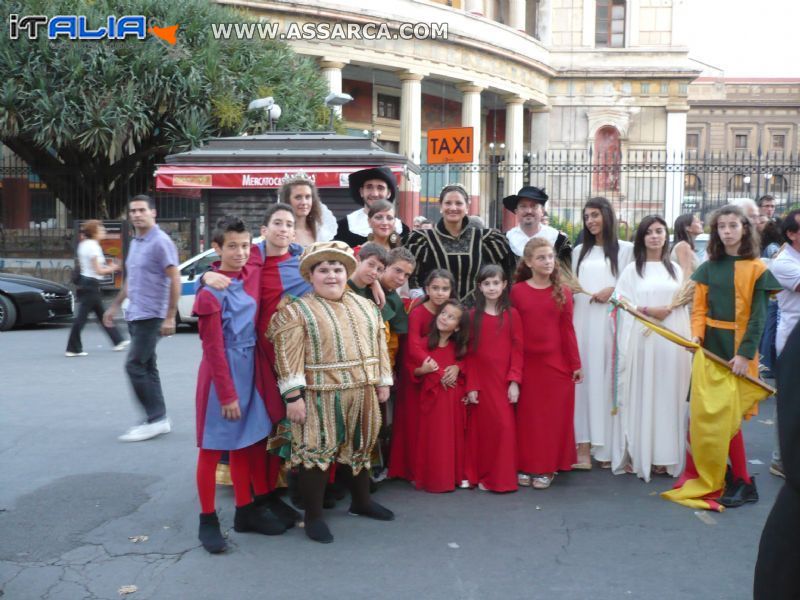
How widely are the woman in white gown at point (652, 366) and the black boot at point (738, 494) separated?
18.7 inches

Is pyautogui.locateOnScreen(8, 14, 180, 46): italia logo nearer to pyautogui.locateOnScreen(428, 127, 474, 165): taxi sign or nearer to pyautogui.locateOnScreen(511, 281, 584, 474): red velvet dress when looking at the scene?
pyautogui.locateOnScreen(428, 127, 474, 165): taxi sign

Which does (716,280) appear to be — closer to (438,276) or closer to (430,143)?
(438,276)

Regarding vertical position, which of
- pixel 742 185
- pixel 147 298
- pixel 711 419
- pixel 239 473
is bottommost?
pixel 239 473

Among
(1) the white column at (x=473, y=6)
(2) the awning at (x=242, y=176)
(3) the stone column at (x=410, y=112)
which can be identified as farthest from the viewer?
(1) the white column at (x=473, y=6)

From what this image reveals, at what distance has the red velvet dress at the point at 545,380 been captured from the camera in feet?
17.7

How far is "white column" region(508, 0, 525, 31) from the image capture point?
35562mm

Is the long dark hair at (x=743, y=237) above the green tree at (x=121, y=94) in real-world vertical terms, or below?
below

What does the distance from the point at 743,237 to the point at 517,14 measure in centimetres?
3287

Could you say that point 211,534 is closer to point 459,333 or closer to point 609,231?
point 459,333

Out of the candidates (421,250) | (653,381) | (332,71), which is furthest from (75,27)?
(653,381)

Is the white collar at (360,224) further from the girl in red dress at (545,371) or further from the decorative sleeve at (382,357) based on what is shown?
the decorative sleeve at (382,357)

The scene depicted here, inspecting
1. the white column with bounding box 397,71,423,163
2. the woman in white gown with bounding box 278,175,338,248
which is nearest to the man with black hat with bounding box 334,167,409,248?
the woman in white gown with bounding box 278,175,338,248

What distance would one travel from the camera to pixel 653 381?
5555mm

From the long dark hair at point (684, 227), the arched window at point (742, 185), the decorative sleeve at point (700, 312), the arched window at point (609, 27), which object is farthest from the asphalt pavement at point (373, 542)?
the arched window at point (609, 27)
